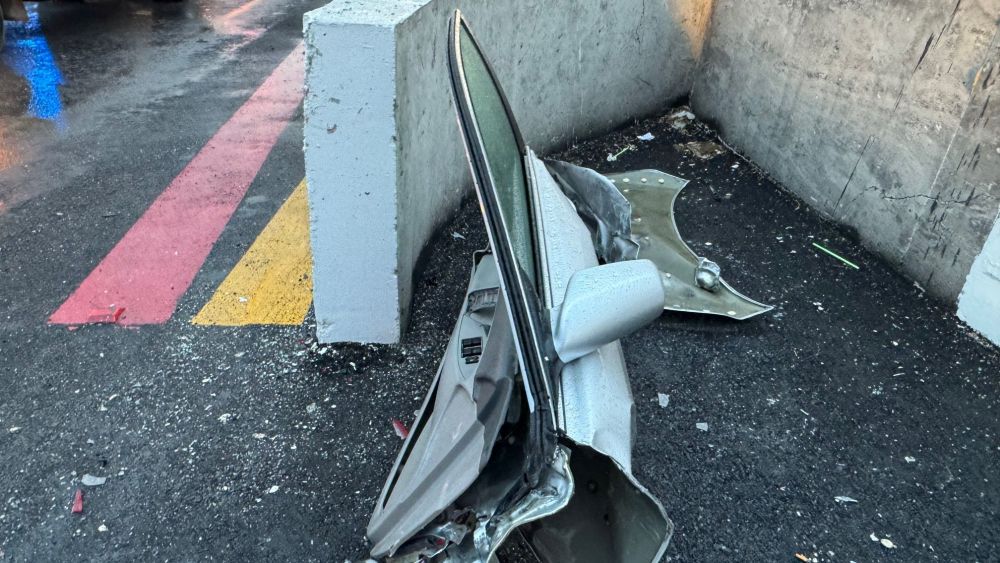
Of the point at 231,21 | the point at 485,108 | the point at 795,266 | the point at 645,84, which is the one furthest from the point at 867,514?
the point at 231,21

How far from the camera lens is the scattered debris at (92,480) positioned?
2.72 meters

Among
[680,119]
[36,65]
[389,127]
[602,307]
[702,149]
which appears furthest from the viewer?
[36,65]

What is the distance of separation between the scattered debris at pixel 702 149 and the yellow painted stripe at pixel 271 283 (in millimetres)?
3138

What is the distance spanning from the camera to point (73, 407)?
10.00 ft

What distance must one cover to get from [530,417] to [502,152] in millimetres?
854

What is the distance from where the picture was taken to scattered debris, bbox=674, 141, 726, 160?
18.6 ft

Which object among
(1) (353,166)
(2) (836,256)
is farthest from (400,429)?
(2) (836,256)

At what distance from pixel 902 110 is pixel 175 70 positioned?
20.1 ft

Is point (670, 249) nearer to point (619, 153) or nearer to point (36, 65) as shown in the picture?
point (619, 153)

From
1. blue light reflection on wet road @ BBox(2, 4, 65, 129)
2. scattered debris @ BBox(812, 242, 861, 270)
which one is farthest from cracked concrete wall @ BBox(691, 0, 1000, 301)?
blue light reflection on wet road @ BBox(2, 4, 65, 129)

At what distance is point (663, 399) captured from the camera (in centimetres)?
330

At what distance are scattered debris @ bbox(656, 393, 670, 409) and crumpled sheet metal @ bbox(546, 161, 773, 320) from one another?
0.55 m

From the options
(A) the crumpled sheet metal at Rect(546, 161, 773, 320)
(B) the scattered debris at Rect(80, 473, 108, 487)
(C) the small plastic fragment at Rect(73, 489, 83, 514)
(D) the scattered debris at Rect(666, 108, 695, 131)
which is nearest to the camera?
(C) the small plastic fragment at Rect(73, 489, 83, 514)

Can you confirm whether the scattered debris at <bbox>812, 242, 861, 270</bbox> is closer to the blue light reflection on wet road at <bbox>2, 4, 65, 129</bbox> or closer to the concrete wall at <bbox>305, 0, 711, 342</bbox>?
the concrete wall at <bbox>305, 0, 711, 342</bbox>
